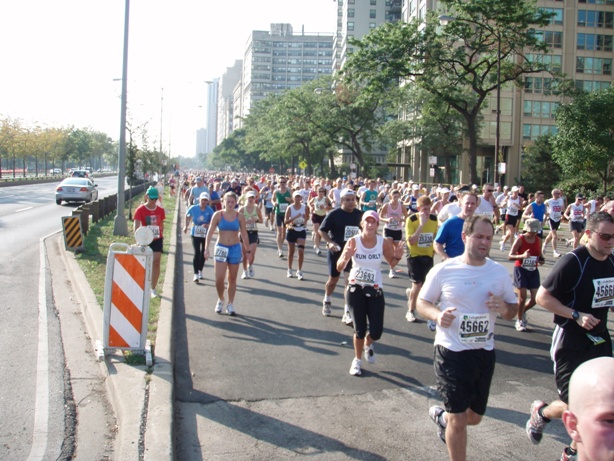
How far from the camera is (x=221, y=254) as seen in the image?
895cm

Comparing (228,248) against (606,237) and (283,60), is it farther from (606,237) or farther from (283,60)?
(283,60)

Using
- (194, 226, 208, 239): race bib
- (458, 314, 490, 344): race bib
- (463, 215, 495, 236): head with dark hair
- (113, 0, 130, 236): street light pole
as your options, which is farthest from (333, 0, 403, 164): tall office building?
(458, 314, 490, 344): race bib

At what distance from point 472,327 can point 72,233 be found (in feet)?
39.5

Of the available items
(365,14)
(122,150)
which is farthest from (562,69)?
(122,150)

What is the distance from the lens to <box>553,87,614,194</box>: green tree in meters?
35.2

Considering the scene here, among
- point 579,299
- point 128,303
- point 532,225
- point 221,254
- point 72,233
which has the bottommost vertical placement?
point 128,303

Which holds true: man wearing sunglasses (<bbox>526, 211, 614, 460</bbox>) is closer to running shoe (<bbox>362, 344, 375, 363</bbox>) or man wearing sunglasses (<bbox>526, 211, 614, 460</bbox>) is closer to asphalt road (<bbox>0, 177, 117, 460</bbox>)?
running shoe (<bbox>362, 344, 375, 363</bbox>)

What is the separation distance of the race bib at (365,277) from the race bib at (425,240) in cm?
245

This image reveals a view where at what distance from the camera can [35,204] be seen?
32.1 metres

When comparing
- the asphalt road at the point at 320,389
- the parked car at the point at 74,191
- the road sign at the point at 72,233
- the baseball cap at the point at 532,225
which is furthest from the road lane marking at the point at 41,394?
the parked car at the point at 74,191

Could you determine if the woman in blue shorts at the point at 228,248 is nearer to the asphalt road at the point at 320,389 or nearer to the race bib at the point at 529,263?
the asphalt road at the point at 320,389

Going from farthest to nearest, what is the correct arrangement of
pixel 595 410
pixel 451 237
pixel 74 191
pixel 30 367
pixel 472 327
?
pixel 74 191 → pixel 451 237 → pixel 30 367 → pixel 472 327 → pixel 595 410

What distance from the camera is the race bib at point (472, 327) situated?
4297mm

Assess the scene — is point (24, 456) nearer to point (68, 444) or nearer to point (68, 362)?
point (68, 444)
